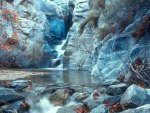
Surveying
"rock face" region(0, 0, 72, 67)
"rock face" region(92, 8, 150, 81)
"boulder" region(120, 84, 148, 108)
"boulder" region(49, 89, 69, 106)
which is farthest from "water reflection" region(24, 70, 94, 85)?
"rock face" region(0, 0, 72, 67)

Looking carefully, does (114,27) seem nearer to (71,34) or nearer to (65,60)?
(65,60)

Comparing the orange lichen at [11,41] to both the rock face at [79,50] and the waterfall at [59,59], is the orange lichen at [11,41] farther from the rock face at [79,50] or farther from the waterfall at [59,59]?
the rock face at [79,50]

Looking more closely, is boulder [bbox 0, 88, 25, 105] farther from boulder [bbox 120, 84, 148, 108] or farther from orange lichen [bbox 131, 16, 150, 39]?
orange lichen [bbox 131, 16, 150, 39]

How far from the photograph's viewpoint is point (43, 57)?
1512 inches

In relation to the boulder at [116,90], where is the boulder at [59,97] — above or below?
below

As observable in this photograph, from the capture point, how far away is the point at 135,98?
1125 centimetres

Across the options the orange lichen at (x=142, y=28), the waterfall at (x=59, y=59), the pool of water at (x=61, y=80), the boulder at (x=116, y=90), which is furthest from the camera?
the waterfall at (x=59, y=59)

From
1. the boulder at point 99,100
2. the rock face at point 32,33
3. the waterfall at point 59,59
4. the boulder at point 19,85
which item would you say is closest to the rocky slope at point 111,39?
the waterfall at point 59,59

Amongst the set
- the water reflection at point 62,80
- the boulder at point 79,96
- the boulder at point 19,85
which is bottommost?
the water reflection at point 62,80

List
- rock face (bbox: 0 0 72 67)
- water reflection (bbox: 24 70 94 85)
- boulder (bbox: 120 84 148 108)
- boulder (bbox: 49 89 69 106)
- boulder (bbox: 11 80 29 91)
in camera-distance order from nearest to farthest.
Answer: boulder (bbox: 120 84 148 108), boulder (bbox: 49 89 69 106), boulder (bbox: 11 80 29 91), water reflection (bbox: 24 70 94 85), rock face (bbox: 0 0 72 67)

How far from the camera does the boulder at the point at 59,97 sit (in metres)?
15.5

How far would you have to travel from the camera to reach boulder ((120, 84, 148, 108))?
11.1 m

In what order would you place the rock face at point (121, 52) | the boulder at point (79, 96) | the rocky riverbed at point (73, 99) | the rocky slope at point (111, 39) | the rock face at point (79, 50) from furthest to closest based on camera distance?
1. the rock face at point (79, 50)
2. the rocky slope at point (111, 39)
3. the rock face at point (121, 52)
4. the boulder at point (79, 96)
5. the rocky riverbed at point (73, 99)

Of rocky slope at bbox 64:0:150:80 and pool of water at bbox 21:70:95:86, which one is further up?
rocky slope at bbox 64:0:150:80
